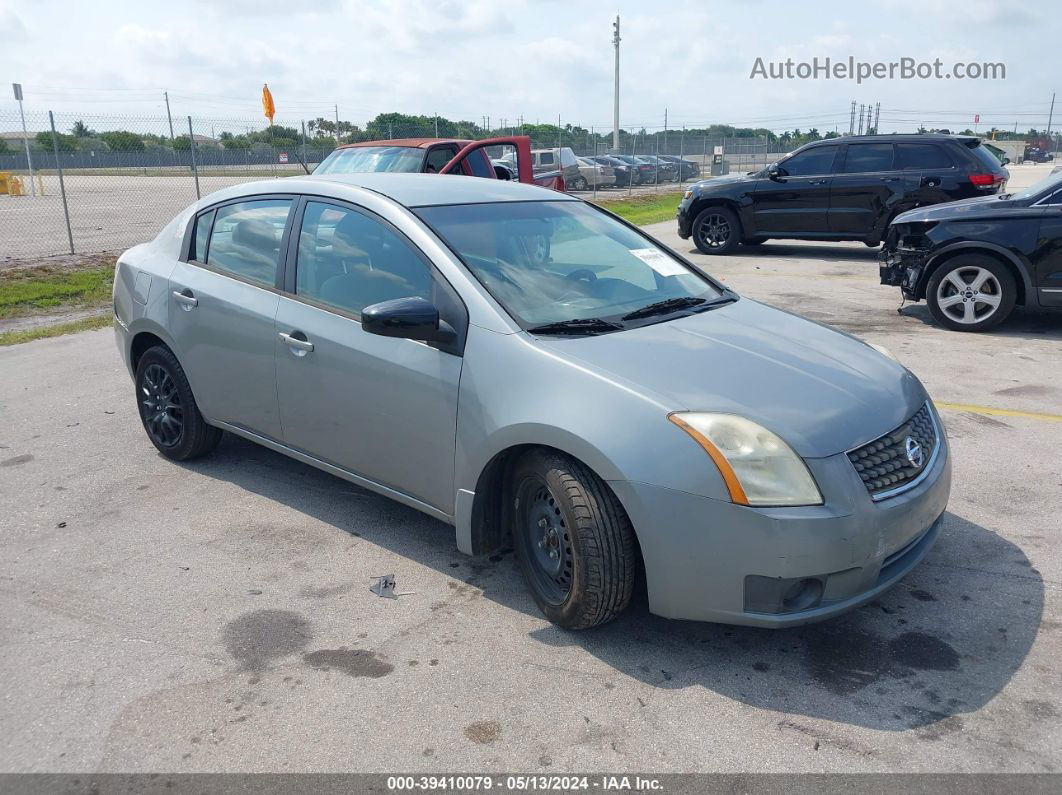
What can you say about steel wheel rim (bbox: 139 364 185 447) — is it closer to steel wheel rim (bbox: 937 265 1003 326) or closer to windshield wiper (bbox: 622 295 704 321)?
windshield wiper (bbox: 622 295 704 321)

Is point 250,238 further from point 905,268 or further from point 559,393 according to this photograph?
point 905,268

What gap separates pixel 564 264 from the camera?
4121 millimetres

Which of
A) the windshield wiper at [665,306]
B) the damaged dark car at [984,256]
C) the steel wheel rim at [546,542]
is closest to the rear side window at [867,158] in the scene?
the damaged dark car at [984,256]

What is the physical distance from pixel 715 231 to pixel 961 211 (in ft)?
19.9

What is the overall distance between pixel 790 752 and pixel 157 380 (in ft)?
13.1

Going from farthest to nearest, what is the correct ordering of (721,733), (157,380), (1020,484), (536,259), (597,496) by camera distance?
1. (157,380)
2. (1020,484)
3. (536,259)
4. (597,496)
5. (721,733)

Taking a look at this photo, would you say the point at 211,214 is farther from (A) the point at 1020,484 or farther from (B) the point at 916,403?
(A) the point at 1020,484

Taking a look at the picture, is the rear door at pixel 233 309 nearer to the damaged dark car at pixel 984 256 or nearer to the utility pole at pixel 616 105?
the damaged dark car at pixel 984 256

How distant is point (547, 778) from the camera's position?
266 centimetres

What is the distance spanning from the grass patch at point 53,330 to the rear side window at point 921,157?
34.6 feet

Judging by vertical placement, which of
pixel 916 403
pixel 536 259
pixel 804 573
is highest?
pixel 536 259

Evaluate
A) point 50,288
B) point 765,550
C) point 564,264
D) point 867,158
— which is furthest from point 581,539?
point 867,158

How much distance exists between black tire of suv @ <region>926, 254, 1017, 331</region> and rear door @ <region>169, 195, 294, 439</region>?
643cm

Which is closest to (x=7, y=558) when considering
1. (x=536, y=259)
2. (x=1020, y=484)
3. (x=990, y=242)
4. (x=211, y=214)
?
(x=211, y=214)
